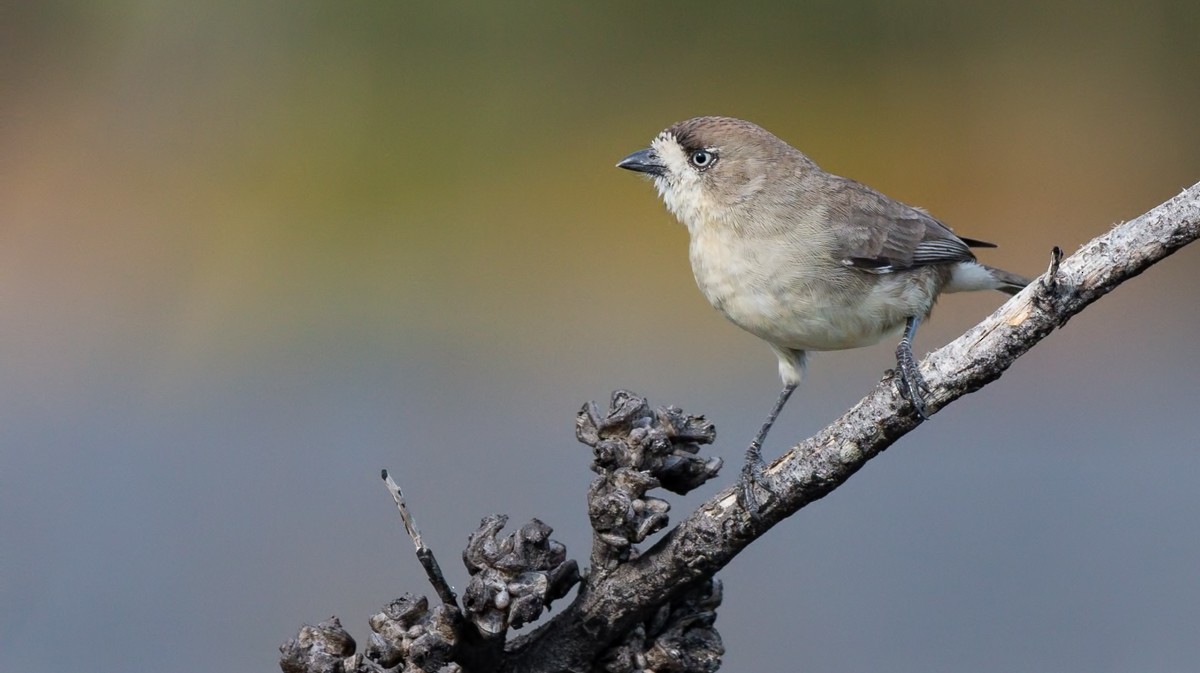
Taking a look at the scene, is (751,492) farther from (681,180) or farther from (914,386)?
(681,180)

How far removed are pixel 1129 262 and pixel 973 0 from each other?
104 centimetres

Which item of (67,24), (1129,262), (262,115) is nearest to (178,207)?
(262,115)

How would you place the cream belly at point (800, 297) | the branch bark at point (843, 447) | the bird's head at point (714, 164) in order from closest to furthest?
the branch bark at point (843, 447), the cream belly at point (800, 297), the bird's head at point (714, 164)

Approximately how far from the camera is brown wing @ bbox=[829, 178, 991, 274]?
4.41ft

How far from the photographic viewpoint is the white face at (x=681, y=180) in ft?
4.77

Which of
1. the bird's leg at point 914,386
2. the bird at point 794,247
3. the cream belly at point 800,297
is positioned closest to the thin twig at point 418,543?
the bird's leg at point 914,386

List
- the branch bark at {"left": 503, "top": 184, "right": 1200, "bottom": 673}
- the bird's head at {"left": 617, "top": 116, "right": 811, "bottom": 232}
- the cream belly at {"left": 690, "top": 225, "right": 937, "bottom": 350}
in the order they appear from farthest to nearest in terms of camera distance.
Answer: the bird's head at {"left": 617, "top": 116, "right": 811, "bottom": 232} → the cream belly at {"left": 690, "top": 225, "right": 937, "bottom": 350} → the branch bark at {"left": 503, "top": 184, "right": 1200, "bottom": 673}

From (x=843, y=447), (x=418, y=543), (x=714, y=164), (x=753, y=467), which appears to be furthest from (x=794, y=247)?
(x=418, y=543)

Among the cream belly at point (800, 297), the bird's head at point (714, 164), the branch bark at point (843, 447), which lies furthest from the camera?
the bird's head at point (714, 164)

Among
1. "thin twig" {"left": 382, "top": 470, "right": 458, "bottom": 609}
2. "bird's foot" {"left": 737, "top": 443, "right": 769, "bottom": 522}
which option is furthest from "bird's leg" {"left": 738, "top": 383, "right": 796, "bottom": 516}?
"thin twig" {"left": 382, "top": 470, "right": 458, "bottom": 609}

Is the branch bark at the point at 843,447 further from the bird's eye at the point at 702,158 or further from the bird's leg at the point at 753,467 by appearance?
the bird's eye at the point at 702,158

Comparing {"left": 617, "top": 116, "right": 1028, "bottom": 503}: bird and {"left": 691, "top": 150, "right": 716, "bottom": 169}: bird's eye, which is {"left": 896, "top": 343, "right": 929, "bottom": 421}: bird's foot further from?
{"left": 691, "top": 150, "right": 716, "bottom": 169}: bird's eye

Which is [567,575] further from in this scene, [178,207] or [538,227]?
[178,207]

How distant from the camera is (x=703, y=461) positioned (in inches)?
35.3
